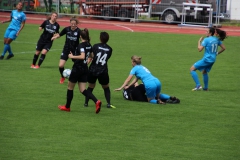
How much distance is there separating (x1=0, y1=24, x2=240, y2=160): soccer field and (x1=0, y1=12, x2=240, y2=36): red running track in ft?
39.2

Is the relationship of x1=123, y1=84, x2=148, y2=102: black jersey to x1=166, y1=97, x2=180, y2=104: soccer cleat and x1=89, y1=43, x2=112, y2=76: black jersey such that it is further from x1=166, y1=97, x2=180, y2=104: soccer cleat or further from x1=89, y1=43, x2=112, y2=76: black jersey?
x1=89, y1=43, x2=112, y2=76: black jersey

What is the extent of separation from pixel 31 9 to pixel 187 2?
11.2 meters

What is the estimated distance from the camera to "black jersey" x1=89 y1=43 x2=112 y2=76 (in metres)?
13.3

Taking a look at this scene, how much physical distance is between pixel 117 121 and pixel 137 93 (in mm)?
Result: 2566

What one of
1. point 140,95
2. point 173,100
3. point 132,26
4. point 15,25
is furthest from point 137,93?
point 132,26

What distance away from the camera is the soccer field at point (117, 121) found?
33.0 ft

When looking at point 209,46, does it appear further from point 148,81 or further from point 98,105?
point 98,105

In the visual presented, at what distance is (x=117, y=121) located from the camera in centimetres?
1241

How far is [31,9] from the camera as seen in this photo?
39562mm

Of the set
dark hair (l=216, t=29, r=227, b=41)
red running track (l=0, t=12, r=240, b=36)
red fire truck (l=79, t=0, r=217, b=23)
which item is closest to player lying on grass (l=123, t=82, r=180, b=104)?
dark hair (l=216, t=29, r=227, b=41)

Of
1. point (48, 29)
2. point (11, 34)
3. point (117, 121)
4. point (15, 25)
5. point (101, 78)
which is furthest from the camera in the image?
point (15, 25)

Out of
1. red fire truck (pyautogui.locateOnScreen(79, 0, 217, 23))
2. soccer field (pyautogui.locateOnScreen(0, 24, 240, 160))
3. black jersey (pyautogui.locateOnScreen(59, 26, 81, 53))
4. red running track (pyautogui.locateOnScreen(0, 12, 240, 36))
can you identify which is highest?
red fire truck (pyautogui.locateOnScreen(79, 0, 217, 23))

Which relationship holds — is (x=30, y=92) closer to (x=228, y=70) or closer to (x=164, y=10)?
(x=228, y=70)

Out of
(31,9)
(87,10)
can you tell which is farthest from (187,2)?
(31,9)
